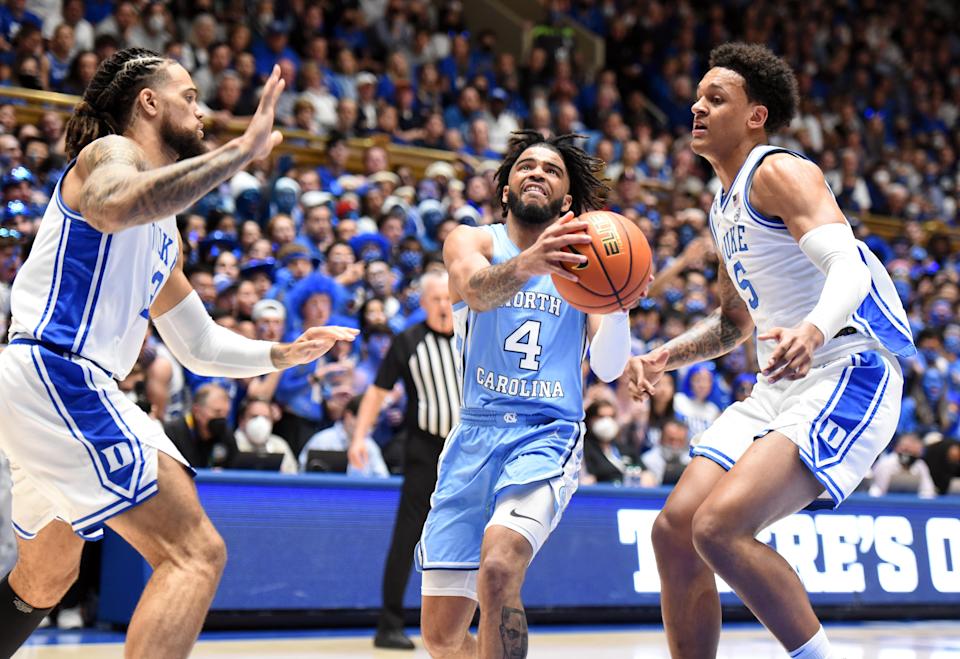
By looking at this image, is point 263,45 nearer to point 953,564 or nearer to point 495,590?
point 953,564

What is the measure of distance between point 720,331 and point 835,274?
40.1 inches

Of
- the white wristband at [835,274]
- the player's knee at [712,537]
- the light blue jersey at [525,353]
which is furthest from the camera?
the light blue jersey at [525,353]

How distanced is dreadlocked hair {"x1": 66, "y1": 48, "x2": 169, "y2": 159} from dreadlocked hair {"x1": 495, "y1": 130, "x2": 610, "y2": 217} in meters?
1.50

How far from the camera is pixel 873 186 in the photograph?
55.2 ft

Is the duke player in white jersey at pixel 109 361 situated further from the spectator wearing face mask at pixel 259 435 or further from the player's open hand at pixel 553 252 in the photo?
the spectator wearing face mask at pixel 259 435

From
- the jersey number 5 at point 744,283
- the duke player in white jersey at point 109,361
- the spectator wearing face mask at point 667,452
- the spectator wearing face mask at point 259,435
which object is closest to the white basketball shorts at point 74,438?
the duke player in white jersey at point 109,361

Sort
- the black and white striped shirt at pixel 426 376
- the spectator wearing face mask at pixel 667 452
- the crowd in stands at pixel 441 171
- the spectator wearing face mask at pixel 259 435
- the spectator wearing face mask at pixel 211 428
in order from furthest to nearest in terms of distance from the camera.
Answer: the spectator wearing face mask at pixel 667 452 → the crowd in stands at pixel 441 171 → the spectator wearing face mask at pixel 259 435 → the spectator wearing face mask at pixel 211 428 → the black and white striped shirt at pixel 426 376

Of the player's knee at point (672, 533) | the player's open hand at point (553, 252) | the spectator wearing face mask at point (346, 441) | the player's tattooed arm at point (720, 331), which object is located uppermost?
the player's open hand at point (553, 252)

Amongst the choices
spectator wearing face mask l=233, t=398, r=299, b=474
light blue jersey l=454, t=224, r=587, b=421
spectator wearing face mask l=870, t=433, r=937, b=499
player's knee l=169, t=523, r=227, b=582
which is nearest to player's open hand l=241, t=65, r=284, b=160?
player's knee l=169, t=523, r=227, b=582

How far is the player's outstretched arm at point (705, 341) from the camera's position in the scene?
439cm

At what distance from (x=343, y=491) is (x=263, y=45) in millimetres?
7001

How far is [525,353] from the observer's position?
4379 mm

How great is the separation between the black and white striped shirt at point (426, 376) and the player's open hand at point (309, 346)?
104 inches

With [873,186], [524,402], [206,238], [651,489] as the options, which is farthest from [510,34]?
[524,402]
